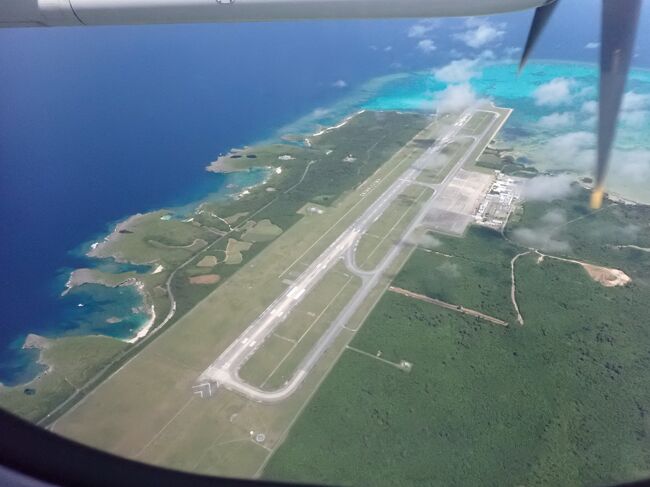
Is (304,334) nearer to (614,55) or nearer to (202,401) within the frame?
(202,401)

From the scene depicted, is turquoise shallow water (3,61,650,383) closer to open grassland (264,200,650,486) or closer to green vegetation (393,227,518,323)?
open grassland (264,200,650,486)

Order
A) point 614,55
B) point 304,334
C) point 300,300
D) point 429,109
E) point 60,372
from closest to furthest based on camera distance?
point 614,55 → point 60,372 → point 304,334 → point 300,300 → point 429,109

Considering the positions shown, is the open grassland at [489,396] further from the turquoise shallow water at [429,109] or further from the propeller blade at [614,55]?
the propeller blade at [614,55]

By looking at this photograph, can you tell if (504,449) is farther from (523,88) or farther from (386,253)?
(523,88)

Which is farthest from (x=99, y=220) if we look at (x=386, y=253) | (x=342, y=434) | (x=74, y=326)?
(x=342, y=434)

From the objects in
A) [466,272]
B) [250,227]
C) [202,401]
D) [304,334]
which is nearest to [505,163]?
[466,272]

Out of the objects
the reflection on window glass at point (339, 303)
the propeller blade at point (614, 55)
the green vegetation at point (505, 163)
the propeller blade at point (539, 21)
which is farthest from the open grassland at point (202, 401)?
the green vegetation at point (505, 163)
